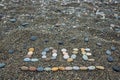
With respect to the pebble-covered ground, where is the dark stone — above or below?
below

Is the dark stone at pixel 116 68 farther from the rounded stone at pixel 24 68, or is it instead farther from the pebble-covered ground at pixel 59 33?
the rounded stone at pixel 24 68

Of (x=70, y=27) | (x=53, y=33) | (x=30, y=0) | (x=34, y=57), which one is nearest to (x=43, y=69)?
(x=34, y=57)

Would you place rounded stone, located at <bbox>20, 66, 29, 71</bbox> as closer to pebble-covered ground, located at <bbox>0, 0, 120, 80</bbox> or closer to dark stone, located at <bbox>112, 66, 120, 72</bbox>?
pebble-covered ground, located at <bbox>0, 0, 120, 80</bbox>

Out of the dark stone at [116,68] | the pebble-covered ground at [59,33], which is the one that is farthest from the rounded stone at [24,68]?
the dark stone at [116,68]

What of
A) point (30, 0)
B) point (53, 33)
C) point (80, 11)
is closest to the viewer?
point (53, 33)

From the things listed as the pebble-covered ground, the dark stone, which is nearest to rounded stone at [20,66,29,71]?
the pebble-covered ground

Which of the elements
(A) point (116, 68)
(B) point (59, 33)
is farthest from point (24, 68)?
(A) point (116, 68)

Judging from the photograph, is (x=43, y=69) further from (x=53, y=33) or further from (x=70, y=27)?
(x=70, y=27)

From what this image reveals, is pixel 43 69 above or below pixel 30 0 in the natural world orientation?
below
